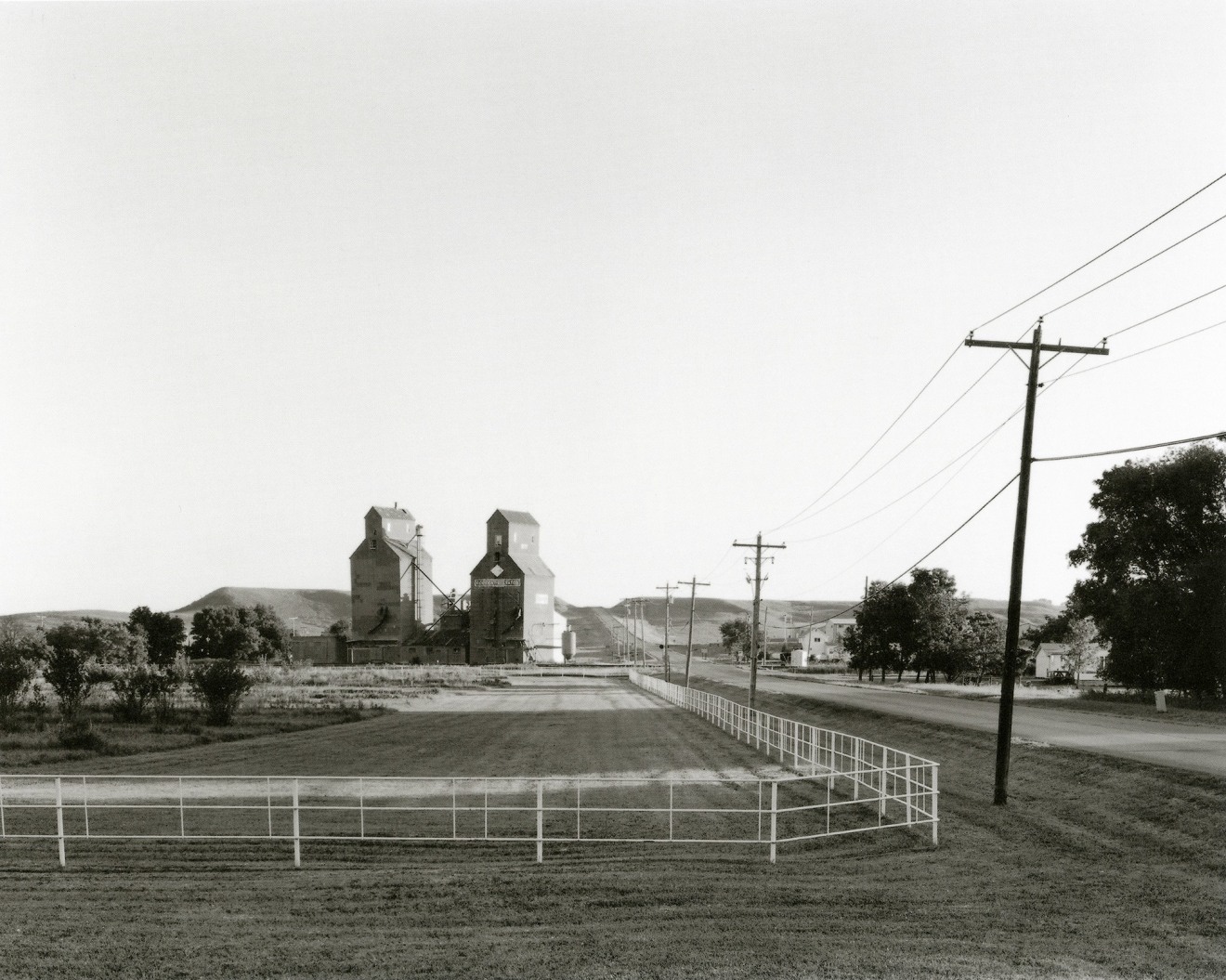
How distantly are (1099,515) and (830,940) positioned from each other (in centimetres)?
4793

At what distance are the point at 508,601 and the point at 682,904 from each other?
100831mm

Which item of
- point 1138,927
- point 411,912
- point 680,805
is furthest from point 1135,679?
point 411,912

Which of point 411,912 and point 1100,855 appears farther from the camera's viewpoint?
point 1100,855

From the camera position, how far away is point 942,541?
22859mm

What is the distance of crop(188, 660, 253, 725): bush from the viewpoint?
42.4 m

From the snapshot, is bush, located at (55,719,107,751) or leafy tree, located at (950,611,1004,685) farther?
leafy tree, located at (950,611,1004,685)

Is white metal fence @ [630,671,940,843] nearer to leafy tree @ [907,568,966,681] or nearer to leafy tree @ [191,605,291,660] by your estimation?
leafy tree @ [907,568,966,681]

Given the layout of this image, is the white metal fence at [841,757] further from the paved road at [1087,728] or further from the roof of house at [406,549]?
the roof of house at [406,549]

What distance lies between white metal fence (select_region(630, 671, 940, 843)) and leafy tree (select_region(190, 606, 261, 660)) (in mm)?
67170

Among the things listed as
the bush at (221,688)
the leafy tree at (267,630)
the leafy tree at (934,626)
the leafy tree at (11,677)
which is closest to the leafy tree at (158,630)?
the leafy tree at (267,630)

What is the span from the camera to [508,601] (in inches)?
4377

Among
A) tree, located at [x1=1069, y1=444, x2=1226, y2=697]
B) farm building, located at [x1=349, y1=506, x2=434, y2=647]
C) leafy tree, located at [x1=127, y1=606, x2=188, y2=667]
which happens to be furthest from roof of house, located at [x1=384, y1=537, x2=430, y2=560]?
tree, located at [x1=1069, y1=444, x2=1226, y2=697]

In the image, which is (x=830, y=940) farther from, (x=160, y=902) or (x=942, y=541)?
(x=942, y=541)

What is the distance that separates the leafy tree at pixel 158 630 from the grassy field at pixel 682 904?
9827 centimetres
